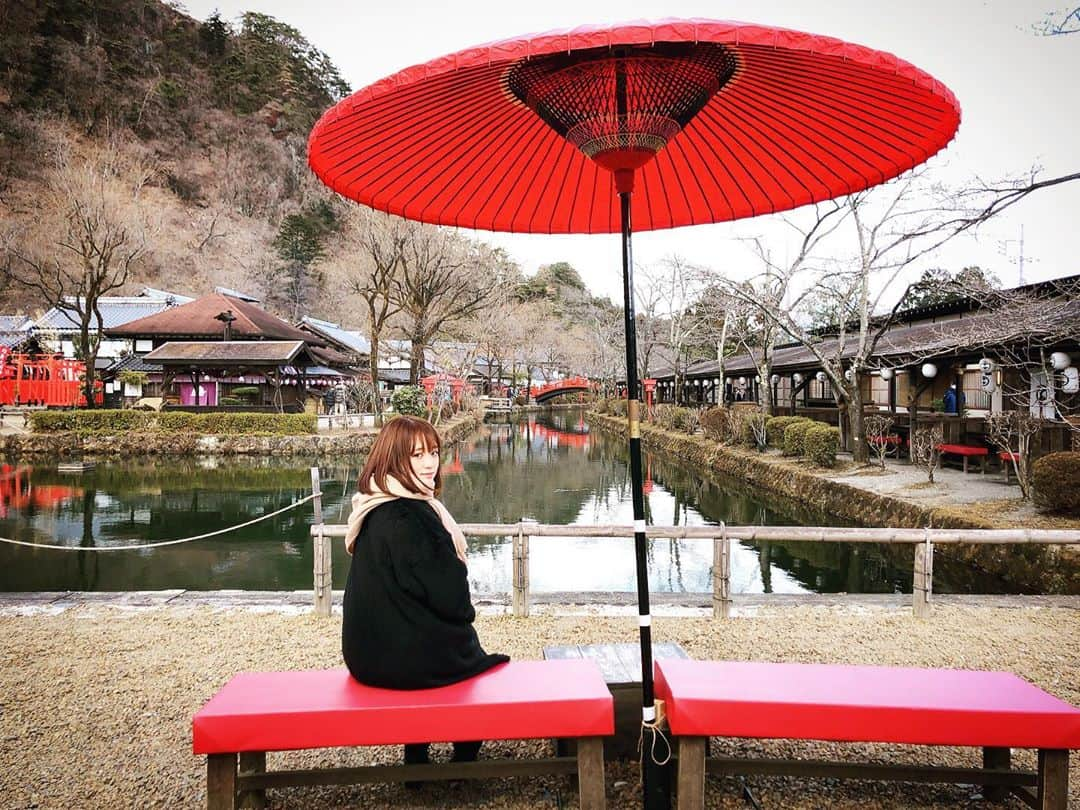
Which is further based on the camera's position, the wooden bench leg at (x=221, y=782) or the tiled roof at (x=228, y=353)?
the tiled roof at (x=228, y=353)

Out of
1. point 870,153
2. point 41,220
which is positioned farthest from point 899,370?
point 41,220

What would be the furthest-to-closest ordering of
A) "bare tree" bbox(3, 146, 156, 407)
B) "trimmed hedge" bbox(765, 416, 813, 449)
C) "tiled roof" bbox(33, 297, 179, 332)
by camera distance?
"tiled roof" bbox(33, 297, 179, 332) < "bare tree" bbox(3, 146, 156, 407) < "trimmed hedge" bbox(765, 416, 813, 449)

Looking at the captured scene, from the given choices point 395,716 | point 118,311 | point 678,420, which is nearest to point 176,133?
point 118,311

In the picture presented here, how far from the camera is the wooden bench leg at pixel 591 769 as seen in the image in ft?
6.63

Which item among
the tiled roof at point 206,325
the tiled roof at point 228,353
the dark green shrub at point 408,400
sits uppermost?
the tiled roof at point 206,325

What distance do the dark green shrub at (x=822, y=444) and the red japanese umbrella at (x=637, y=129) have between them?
11380 millimetres

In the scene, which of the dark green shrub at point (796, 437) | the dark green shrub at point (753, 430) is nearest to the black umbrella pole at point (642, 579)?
the dark green shrub at point (796, 437)

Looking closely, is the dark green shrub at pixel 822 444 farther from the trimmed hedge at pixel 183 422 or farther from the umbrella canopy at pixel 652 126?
the trimmed hedge at pixel 183 422

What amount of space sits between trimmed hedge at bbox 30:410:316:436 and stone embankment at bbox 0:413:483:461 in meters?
0.33

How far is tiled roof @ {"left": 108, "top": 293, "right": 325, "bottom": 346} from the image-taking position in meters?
25.5

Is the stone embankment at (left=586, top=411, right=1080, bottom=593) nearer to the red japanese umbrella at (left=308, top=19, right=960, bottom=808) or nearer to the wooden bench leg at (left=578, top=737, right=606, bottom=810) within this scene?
the red japanese umbrella at (left=308, top=19, right=960, bottom=808)

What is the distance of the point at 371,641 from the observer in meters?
2.06

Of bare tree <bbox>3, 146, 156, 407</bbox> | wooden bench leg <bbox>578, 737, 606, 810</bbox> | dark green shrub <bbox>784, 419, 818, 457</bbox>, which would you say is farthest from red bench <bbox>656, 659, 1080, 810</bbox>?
bare tree <bbox>3, 146, 156, 407</bbox>

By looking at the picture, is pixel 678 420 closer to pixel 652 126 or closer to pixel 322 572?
pixel 322 572
